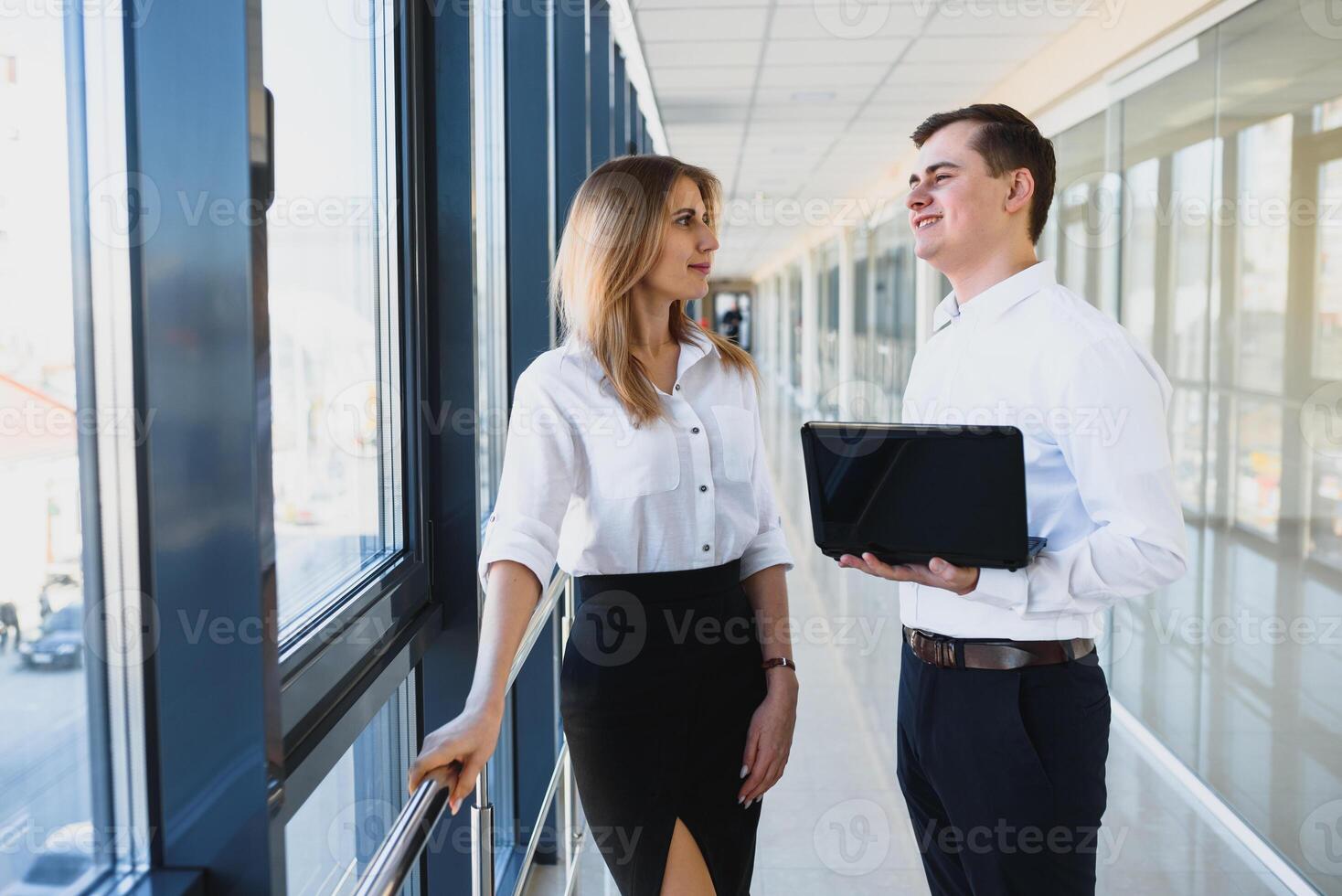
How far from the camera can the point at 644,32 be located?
5.25 metres

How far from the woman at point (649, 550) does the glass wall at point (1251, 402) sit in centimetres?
182

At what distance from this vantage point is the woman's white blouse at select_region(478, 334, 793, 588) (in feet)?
5.08

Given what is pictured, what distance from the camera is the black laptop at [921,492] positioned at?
4.57 ft

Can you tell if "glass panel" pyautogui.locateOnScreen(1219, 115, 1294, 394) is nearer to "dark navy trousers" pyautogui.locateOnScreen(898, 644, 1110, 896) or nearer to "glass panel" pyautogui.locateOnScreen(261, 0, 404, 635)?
"dark navy trousers" pyautogui.locateOnScreen(898, 644, 1110, 896)

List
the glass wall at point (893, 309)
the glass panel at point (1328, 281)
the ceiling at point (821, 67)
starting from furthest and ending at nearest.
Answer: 1. the glass wall at point (893, 309)
2. the ceiling at point (821, 67)
3. the glass panel at point (1328, 281)

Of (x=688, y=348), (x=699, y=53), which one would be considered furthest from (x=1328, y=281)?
(x=699, y=53)

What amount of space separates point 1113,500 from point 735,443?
562 mm

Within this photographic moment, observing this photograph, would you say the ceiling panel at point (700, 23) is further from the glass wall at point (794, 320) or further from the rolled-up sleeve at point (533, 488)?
the glass wall at point (794, 320)

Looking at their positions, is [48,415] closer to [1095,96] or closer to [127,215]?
[127,215]

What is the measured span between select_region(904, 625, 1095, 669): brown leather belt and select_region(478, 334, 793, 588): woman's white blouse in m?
0.35

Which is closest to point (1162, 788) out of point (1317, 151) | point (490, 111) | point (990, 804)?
point (1317, 151)

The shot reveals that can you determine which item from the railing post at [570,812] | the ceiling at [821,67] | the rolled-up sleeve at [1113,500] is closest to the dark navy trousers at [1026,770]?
the rolled-up sleeve at [1113,500]

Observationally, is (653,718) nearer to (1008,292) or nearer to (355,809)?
(355,809)

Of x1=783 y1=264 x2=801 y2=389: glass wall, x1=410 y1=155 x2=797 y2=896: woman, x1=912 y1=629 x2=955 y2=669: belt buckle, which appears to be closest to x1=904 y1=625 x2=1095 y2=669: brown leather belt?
x1=912 y1=629 x2=955 y2=669: belt buckle
